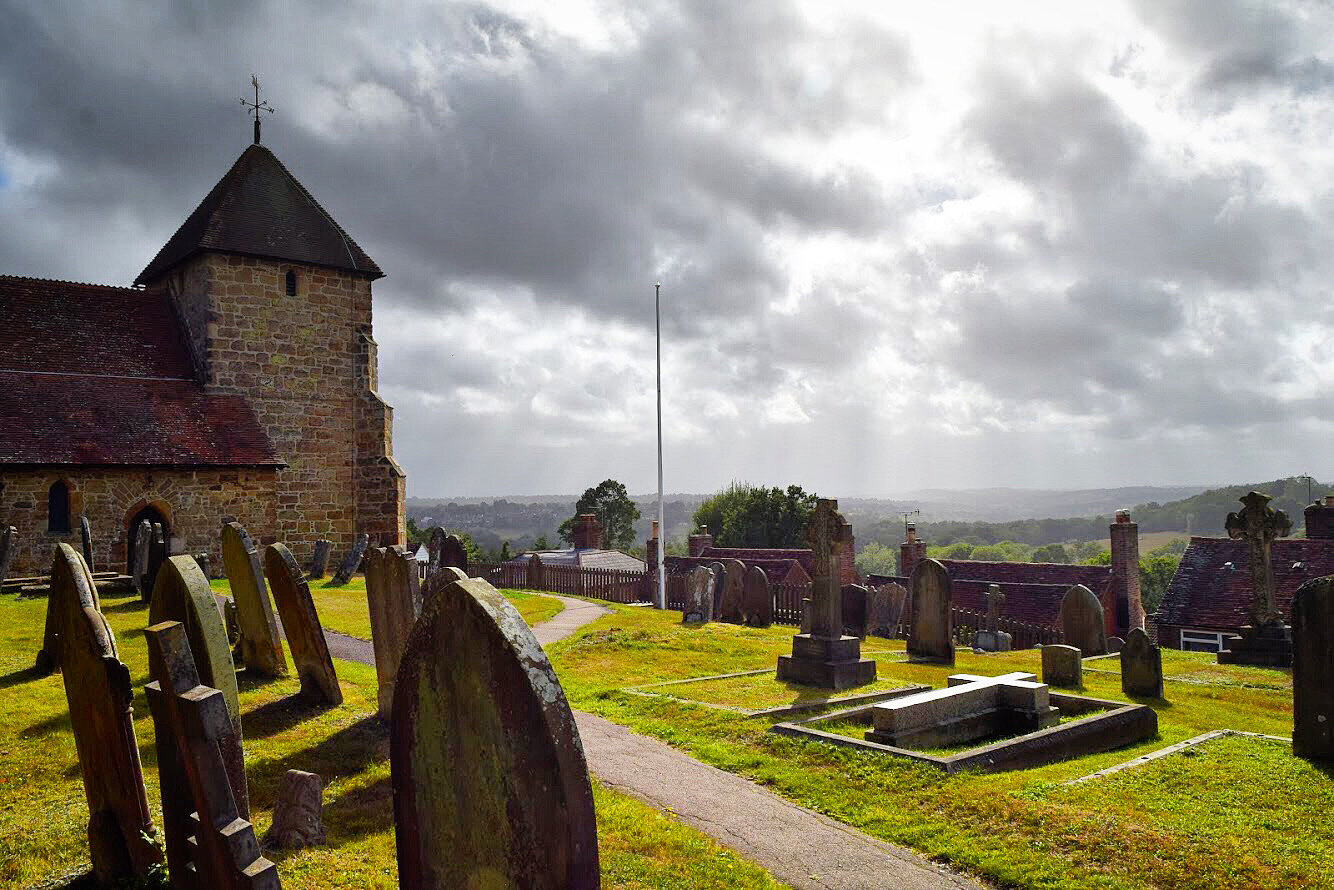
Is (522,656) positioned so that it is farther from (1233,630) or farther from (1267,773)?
(1233,630)

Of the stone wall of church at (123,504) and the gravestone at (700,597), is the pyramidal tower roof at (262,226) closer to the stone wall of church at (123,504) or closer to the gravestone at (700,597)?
the stone wall of church at (123,504)

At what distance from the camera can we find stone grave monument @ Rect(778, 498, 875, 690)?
1238cm

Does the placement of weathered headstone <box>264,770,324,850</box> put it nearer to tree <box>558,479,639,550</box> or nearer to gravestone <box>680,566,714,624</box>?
gravestone <box>680,566,714,624</box>

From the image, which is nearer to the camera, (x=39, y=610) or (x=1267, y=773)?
(x=1267, y=773)

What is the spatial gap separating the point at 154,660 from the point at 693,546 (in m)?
35.9

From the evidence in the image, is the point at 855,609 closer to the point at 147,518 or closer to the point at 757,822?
the point at 757,822

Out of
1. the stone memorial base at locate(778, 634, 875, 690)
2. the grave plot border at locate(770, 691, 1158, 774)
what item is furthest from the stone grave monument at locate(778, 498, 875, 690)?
the grave plot border at locate(770, 691, 1158, 774)

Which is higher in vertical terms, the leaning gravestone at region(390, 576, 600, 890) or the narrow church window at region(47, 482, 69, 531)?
the narrow church window at region(47, 482, 69, 531)

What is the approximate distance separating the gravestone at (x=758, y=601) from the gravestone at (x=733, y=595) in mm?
288

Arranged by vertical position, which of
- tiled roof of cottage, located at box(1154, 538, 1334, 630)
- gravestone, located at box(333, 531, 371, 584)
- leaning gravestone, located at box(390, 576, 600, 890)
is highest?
leaning gravestone, located at box(390, 576, 600, 890)

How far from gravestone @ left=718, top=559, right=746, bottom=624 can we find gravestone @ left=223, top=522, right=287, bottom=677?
12497 mm

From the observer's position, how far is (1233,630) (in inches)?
1080

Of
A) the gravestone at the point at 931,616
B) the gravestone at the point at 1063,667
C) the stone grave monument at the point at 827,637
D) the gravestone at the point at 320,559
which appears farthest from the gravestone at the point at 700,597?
the gravestone at the point at 320,559

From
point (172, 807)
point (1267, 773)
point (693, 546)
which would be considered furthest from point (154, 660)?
point (693, 546)
